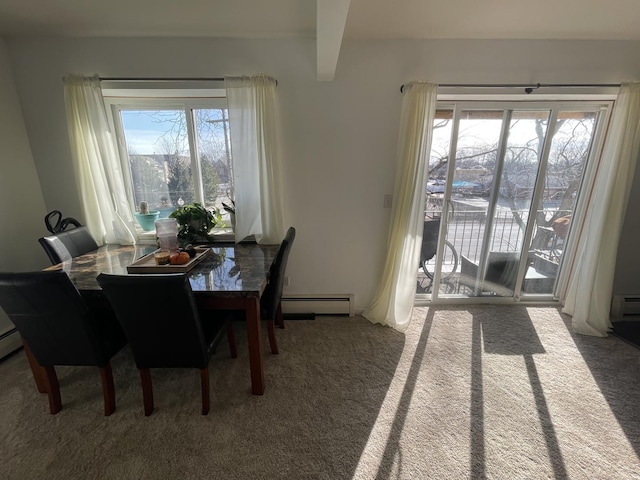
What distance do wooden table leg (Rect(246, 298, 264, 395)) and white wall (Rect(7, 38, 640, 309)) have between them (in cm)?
113

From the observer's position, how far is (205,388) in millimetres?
1432

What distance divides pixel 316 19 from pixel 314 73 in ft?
1.33

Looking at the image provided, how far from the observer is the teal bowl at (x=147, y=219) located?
232 centimetres

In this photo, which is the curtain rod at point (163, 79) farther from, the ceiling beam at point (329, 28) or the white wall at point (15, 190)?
the ceiling beam at point (329, 28)

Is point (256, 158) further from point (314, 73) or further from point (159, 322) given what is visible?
point (159, 322)

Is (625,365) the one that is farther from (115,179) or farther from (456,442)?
(115,179)

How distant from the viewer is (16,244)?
79.3 inches

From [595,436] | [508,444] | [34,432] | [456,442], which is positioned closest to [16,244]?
[34,432]

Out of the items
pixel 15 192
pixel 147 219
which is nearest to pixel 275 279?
pixel 147 219

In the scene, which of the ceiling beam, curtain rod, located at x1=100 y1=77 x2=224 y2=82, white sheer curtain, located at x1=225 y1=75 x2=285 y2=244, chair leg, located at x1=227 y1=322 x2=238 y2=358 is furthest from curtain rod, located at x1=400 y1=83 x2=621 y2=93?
chair leg, located at x1=227 y1=322 x2=238 y2=358

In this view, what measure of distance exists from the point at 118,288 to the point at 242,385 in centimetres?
99

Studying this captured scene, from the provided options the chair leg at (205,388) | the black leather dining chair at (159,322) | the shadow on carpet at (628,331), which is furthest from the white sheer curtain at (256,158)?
the shadow on carpet at (628,331)

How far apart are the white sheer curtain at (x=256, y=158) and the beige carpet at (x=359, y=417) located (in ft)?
3.35

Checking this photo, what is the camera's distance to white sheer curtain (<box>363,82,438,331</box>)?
76.2 inches
